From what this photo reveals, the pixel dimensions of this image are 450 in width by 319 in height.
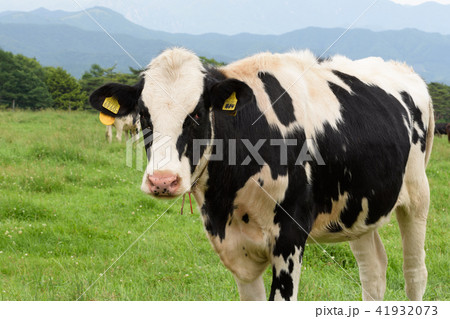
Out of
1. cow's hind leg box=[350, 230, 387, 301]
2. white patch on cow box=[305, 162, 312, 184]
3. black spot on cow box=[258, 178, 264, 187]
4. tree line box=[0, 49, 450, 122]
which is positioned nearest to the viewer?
black spot on cow box=[258, 178, 264, 187]

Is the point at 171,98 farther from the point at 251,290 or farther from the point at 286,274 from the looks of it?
the point at 251,290

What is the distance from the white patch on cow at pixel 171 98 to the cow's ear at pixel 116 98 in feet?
0.61

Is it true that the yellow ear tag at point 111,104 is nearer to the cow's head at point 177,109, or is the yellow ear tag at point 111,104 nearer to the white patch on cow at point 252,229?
the cow's head at point 177,109

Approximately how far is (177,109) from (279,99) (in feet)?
2.68

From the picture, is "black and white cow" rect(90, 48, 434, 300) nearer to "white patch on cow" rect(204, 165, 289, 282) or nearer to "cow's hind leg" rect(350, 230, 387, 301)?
"white patch on cow" rect(204, 165, 289, 282)

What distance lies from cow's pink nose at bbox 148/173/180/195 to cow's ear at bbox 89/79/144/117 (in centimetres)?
90

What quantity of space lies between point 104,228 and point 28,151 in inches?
208

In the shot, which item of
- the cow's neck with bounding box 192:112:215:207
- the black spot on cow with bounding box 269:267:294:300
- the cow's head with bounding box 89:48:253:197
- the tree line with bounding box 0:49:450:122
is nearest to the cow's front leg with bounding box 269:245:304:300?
the black spot on cow with bounding box 269:267:294:300

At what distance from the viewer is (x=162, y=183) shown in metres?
2.61

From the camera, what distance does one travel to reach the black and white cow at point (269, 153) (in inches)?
118

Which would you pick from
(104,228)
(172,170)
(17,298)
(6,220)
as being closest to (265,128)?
(172,170)

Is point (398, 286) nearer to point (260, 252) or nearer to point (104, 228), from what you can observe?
point (260, 252)

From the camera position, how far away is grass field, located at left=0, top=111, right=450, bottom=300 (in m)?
4.34

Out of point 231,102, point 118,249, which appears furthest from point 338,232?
point 118,249
